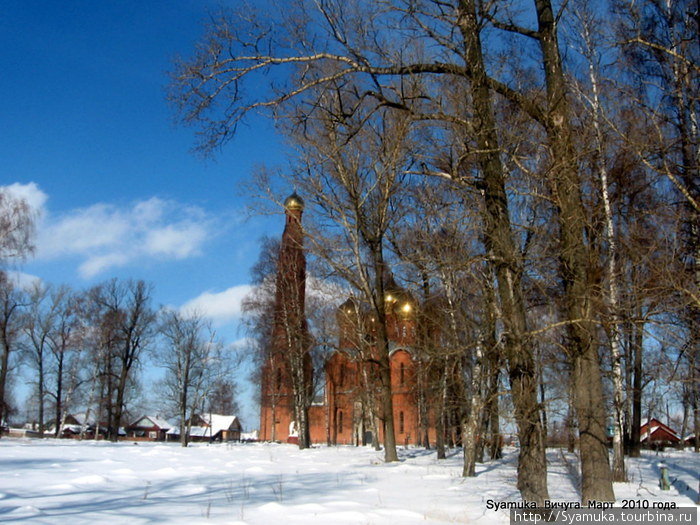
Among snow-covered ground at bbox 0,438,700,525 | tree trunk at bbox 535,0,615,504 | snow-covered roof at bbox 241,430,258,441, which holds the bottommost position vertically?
snow-covered roof at bbox 241,430,258,441

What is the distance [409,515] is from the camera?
6.30m

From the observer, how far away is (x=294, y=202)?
16375 millimetres

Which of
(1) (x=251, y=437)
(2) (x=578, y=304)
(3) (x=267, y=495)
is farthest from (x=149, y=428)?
(2) (x=578, y=304)

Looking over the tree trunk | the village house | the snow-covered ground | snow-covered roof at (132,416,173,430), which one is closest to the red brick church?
the snow-covered ground

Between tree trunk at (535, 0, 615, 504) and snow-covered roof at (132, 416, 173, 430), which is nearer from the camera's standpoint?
tree trunk at (535, 0, 615, 504)

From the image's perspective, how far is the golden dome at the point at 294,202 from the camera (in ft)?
48.1

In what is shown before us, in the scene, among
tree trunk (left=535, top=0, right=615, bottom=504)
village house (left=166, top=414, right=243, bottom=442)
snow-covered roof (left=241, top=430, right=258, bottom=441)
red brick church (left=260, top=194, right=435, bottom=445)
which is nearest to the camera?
tree trunk (left=535, top=0, right=615, bottom=504)

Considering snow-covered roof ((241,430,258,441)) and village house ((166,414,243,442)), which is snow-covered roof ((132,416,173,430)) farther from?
snow-covered roof ((241,430,258,441))

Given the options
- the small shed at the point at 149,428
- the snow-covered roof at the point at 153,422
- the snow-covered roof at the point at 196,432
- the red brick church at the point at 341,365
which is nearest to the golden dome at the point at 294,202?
the red brick church at the point at 341,365

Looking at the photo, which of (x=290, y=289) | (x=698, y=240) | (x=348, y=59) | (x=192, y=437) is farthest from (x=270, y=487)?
(x=192, y=437)

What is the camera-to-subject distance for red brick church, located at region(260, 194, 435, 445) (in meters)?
16.2

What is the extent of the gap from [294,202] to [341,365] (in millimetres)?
28892

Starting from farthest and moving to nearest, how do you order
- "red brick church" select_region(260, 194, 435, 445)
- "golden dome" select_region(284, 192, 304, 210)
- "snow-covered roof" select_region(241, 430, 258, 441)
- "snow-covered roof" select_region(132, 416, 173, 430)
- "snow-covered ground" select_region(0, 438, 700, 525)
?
→ "snow-covered roof" select_region(132, 416, 173, 430)
"snow-covered roof" select_region(241, 430, 258, 441)
"red brick church" select_region(260, 194, 435, 445)
"golden dome" select_region(284, 192, 304, 210)
"snow-covered ground" select_region(0, 438, 700, 525)

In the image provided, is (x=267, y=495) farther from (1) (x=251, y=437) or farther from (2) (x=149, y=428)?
(2) (x=149, y=428)
